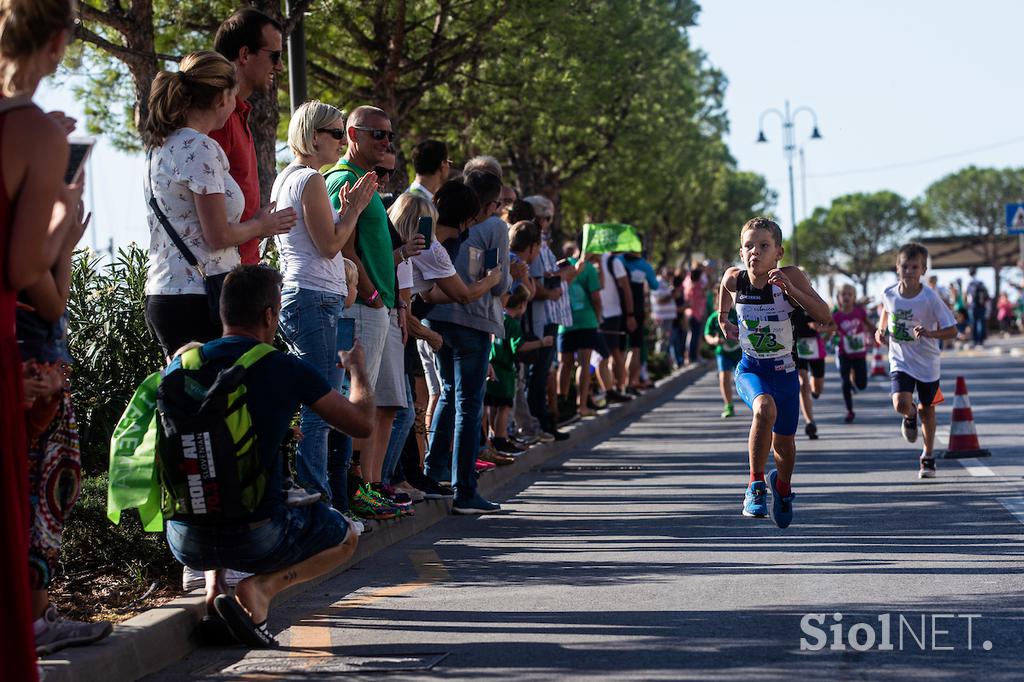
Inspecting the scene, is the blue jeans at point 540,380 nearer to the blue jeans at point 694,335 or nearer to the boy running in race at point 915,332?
the boy running in race at point 915,332

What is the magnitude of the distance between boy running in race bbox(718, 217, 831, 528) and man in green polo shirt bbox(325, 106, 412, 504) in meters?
2.05

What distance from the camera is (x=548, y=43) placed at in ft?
72.0

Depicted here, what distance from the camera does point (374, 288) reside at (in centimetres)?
862

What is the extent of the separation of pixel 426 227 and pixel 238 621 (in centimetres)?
387

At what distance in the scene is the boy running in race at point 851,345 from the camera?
60.6 ft

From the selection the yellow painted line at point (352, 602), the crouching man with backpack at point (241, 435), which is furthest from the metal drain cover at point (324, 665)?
the crouching man with backpack at point (241, 435)

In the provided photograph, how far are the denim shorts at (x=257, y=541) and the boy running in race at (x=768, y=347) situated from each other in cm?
378

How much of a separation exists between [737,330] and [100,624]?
5.03 metres

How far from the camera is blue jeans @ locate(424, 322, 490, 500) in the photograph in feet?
32.2

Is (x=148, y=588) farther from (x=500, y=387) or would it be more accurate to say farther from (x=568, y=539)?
(x=500, y=387)

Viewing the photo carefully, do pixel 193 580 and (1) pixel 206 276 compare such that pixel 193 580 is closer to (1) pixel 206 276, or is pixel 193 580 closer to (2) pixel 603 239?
(1) pixel 206 276

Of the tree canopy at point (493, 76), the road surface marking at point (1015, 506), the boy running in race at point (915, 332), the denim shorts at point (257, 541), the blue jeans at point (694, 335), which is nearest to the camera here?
the denim shorts at point (257, 541)

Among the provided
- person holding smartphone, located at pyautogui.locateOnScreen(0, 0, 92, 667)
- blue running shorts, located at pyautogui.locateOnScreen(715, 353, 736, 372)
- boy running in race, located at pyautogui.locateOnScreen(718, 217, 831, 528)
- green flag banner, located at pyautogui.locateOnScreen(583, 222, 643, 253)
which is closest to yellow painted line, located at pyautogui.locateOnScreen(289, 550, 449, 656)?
person holding smartphone, located at pyautogui.locateOnScreen(0, 0, 92, 667)

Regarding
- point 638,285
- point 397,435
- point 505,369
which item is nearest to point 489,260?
point 397,435
